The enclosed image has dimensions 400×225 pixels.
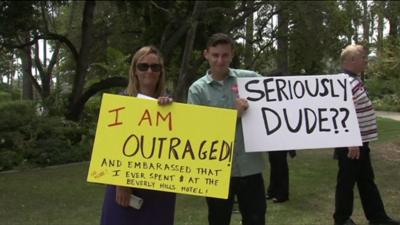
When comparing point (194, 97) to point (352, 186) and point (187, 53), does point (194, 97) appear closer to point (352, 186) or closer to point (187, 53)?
point (352, 186)

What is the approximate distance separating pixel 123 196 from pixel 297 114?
139 cm

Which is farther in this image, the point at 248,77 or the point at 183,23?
the point at 183,23

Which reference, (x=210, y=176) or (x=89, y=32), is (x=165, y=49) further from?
(x=210, y=176)

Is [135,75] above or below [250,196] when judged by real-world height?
above

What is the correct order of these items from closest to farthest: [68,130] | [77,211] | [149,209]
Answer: [149,209]
[77,211]
[68,130]

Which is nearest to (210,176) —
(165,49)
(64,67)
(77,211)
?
(77,211)

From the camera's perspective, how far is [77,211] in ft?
25.9

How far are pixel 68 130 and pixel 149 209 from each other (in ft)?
36.3

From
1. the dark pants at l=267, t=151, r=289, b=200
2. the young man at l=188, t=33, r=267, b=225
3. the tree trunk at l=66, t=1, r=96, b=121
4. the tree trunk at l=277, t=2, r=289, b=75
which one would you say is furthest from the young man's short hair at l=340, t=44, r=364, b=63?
the tree trunk at l=277, t=2, r=289, b=75

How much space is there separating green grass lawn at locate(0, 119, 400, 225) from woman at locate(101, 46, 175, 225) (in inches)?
133

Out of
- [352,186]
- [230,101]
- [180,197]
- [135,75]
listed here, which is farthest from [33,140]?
[135,75]

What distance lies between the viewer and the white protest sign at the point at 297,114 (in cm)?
416

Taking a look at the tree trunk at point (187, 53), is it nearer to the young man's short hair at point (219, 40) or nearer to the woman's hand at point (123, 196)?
the young man's short hair at point (219, 40)

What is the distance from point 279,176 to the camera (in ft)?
26.6
